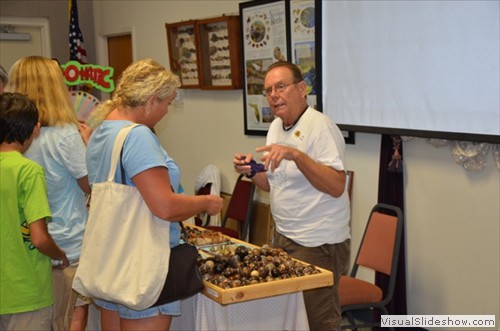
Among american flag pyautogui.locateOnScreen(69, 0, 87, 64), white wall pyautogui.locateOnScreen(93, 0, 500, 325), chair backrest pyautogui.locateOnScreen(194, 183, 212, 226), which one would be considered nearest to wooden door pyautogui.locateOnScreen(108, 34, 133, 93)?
american flag pyautogui.locateOnScreen(69, 0, 87, 64)

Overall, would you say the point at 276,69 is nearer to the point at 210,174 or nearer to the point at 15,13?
the point at 210,174

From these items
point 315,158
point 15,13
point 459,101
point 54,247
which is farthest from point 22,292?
point 15,13

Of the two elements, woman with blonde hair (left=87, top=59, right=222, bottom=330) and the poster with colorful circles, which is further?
the poster with colorful circles

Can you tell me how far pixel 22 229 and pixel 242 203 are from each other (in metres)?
2.71

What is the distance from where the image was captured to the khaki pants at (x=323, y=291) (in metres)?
2.71

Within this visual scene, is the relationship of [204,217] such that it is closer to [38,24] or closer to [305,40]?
A: [305,40]

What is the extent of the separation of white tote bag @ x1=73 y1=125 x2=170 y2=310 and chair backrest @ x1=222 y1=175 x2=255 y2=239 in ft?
8.91

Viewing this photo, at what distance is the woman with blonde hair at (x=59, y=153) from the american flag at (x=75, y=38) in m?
4.07

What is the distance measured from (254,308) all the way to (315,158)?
0.67 metres

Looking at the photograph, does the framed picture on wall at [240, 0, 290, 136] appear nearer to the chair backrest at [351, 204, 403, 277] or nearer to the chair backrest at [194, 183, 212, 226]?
the chair backrest at [194, 183, 212, 226]

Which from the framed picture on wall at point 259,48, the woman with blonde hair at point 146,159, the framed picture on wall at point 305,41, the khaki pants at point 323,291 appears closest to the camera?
the woman with blonde hair at point 146,159

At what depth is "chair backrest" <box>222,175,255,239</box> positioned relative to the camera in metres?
4.83

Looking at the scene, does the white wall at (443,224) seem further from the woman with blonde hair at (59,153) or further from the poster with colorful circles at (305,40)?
the woman with blonde hair at (59,153)

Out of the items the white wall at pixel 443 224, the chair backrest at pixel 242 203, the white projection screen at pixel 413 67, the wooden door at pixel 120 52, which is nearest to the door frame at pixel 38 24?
the wooden door at pixel 120 52
